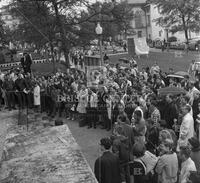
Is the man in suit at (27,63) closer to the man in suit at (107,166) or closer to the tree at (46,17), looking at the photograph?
the tree at (46,17)

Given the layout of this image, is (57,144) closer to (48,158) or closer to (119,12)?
(48,158)

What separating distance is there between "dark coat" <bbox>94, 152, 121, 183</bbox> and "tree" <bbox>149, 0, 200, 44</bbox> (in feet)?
139

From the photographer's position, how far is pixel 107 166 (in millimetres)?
6773

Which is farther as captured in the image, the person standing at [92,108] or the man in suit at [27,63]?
the man in suit at [27,63]

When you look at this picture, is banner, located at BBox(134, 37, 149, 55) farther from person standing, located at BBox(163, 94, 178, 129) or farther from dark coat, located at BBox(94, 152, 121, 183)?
dark coat, located at BBox(94, 152, 121, 183)

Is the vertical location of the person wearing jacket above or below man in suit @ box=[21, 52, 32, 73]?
below

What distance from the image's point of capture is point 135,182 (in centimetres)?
688

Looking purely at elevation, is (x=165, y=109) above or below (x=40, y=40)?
below

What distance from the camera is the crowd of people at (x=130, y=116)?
675 centimetres

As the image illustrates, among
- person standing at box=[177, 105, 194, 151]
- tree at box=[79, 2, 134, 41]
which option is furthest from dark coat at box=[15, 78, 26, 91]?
tree at box=[79, 2, 134, 41]

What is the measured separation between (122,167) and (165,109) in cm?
368

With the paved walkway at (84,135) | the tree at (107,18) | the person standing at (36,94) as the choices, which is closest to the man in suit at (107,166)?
the paved walkway at (84,135)

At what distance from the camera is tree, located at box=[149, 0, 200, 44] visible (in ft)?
155

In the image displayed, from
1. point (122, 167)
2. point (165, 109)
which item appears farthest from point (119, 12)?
point (122, 167)
